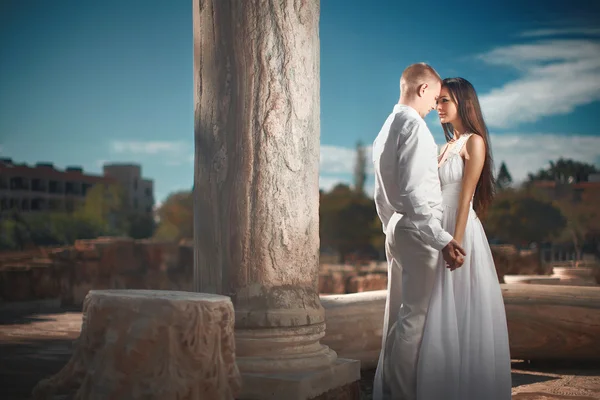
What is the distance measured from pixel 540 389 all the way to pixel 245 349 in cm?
246

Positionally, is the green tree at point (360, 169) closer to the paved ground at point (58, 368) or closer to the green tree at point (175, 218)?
the green tree at point (175, 218)

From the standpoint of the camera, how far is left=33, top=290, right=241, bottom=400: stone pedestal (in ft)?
11.8

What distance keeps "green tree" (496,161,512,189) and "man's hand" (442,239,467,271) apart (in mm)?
41325

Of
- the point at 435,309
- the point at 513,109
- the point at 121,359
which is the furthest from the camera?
the point at 513,109

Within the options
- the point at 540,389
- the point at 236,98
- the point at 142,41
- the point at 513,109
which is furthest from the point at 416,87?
the point at 142,41

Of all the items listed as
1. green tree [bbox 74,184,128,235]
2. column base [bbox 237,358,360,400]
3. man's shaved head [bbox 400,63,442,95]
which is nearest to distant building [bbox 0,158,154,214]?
green tree [bbox 74,184,128,235]

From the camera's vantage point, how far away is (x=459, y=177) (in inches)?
174

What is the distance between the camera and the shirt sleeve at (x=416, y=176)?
412 centimetres

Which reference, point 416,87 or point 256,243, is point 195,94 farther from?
point 416,87

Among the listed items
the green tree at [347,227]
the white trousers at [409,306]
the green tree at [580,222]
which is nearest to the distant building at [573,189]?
the green tree at [580,222]

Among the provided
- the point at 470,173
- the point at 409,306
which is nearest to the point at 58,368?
the point at 409,306

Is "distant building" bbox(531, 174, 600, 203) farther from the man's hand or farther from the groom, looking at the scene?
the man's hand

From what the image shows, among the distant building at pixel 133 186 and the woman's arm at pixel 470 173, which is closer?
the woman's arm at pixel 470 173

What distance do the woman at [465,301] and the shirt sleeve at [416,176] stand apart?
224 millimetres
